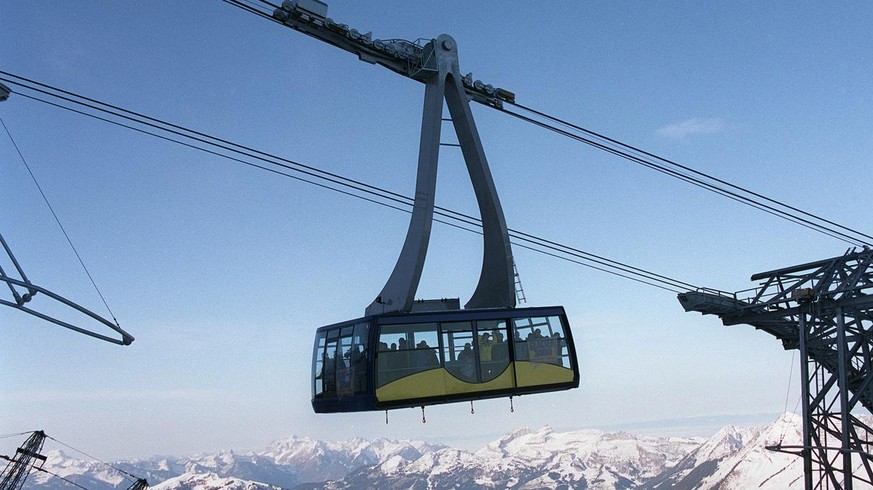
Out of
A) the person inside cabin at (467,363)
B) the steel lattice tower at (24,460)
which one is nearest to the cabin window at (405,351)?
the person inside cabin at (467,363)

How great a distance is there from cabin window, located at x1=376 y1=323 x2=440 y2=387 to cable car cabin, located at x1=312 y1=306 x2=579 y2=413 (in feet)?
0.07

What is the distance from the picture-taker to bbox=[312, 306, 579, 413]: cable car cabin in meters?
16.0

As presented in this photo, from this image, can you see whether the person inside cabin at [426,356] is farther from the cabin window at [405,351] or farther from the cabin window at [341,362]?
the cabin window at [341,362]

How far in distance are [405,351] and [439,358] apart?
0.78 metres

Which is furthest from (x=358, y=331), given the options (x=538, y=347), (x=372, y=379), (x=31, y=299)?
(x=31, y=299)

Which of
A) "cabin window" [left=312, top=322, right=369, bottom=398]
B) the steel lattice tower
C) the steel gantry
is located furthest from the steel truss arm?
the steel lattice tower

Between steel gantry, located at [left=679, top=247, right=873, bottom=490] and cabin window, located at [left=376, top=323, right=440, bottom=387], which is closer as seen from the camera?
cabin window, located at [left=376, top=323, right=440, bottom=387]

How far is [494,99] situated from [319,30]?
539 cm

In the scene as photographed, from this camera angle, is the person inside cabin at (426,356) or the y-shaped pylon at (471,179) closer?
the person inside cabin at (426,356)

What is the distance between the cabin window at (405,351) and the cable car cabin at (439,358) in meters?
0.02

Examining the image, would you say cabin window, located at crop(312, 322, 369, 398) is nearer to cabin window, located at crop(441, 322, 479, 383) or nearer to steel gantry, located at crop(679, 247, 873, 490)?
cabin window, located at crop(441, 322, 479, 383)

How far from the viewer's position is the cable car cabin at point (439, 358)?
16.0 meters

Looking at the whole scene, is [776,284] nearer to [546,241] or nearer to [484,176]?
[546,241]

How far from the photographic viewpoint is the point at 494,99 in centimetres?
2056
